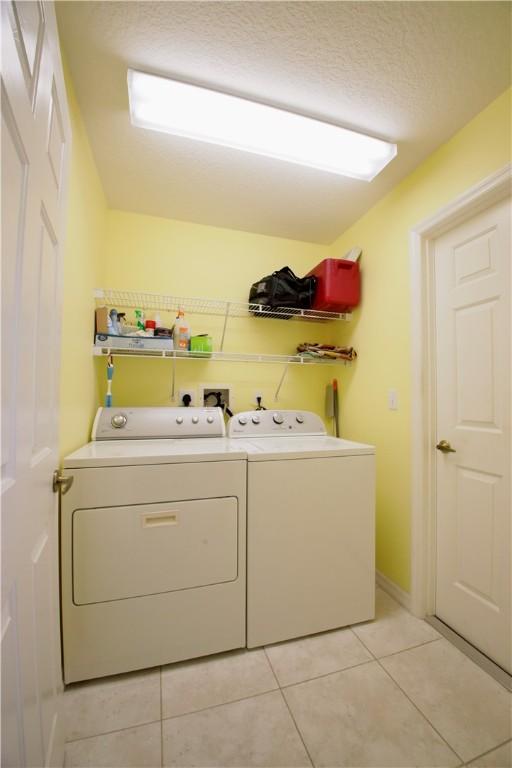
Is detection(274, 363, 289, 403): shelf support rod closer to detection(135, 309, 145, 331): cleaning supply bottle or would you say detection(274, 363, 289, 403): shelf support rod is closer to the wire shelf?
the wire shelf

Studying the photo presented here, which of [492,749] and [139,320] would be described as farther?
[139,320]

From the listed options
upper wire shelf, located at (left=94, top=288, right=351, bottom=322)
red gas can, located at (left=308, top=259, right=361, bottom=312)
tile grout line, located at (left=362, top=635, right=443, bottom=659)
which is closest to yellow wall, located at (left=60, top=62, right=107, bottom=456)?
upper wire shelf, located at (left=94, top=288, right=351, bottom=322)

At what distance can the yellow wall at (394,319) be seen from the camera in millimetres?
1453

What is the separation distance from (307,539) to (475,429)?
38.3 inches

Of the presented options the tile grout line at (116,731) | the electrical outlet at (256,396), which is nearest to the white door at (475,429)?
the electrical outlet at (256,396)

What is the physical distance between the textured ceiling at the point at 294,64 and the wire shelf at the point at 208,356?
1041 mm

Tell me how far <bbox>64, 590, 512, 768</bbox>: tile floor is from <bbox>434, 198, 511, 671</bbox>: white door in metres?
0.24

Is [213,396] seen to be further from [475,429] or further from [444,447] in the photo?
[475,429]

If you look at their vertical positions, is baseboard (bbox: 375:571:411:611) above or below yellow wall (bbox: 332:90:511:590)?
below

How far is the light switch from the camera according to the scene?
1.80m

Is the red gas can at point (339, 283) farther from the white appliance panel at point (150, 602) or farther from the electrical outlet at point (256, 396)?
the white appliance panel at point (150, 602)

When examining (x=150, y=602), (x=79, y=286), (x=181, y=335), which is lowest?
(x=150, y=602)

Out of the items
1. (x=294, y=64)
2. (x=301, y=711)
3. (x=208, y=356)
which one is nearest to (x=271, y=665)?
(x=301, y=711)

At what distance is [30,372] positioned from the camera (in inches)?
26.2
